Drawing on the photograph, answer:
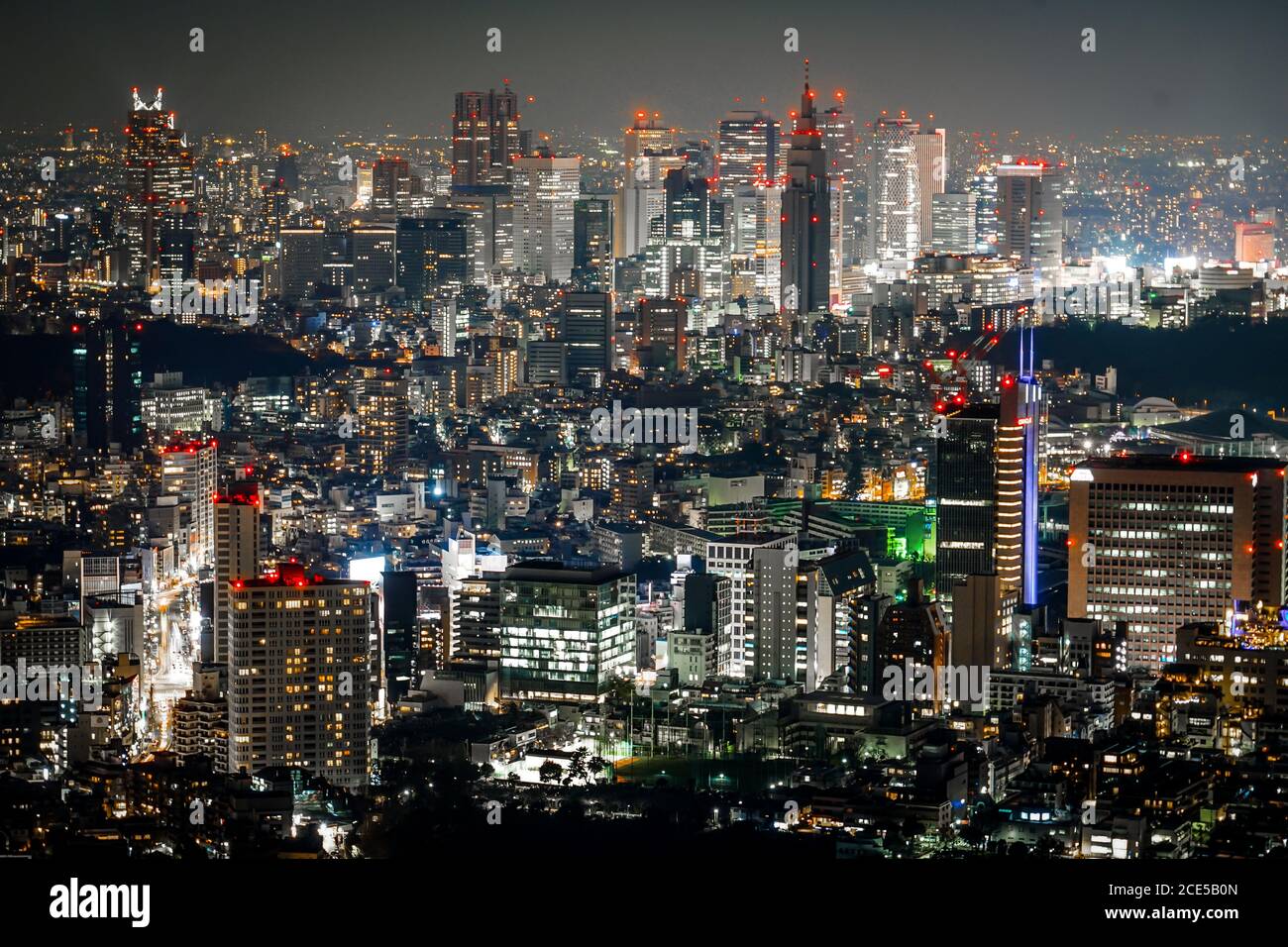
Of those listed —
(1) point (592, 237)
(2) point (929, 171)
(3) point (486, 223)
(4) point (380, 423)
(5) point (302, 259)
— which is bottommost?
(4) point (380, 423)

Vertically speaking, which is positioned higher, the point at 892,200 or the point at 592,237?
the point at 892,200

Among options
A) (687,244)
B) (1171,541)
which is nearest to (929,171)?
(687,244)

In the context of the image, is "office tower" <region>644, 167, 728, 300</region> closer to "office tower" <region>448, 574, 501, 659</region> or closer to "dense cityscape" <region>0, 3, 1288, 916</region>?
"dense cityscape" <region>0, 3, 1288, 916</region>

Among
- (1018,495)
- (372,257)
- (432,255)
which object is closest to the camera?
(1018,495)

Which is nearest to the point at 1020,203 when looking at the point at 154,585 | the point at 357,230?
the point at 357,230

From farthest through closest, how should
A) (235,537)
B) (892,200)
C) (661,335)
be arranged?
(892,200) → (661,335) → (235,537)

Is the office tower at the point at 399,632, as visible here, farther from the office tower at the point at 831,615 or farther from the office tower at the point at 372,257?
the office tower at the point at 372,257

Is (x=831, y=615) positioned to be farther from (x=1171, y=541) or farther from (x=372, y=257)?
(x=372, y=257)
